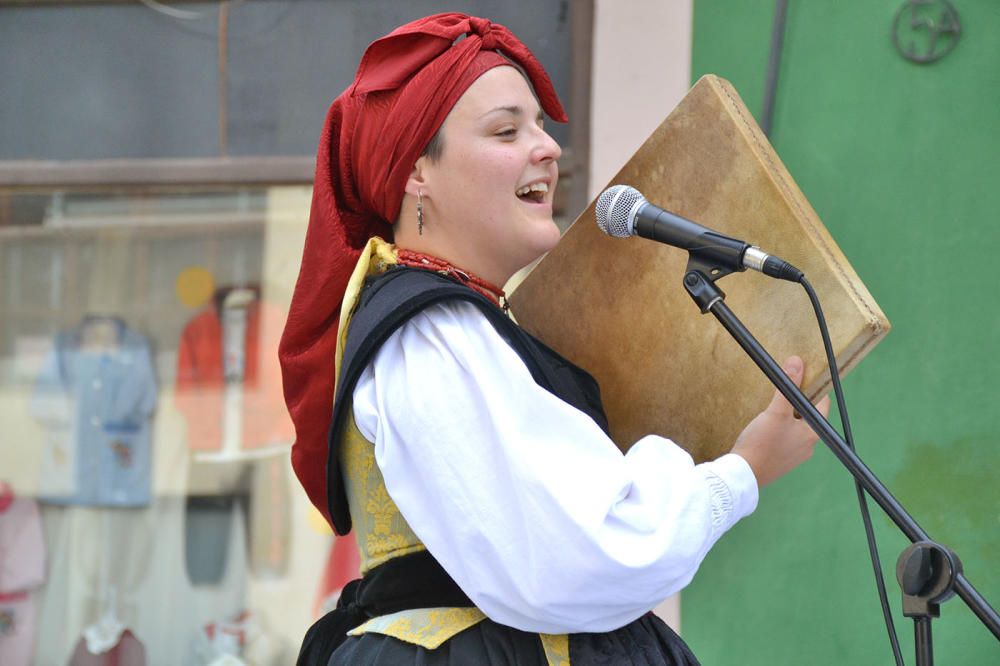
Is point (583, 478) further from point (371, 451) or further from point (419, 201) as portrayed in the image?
point (419, 201)

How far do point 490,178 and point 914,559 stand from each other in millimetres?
823

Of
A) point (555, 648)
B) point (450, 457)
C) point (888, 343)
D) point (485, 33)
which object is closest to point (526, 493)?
point (450, 457)

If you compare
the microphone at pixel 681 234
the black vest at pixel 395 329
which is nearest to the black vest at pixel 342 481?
the black vest at pixel 395 329

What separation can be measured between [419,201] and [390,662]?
0.70 m

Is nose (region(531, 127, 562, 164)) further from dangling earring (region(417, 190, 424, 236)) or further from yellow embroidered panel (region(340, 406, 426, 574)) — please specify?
yellow embroidered panel (region(340, 406, 426, 574))

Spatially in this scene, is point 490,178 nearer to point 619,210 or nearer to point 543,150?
point 543,150

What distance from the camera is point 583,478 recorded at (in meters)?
1.51

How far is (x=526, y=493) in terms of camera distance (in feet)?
4.83

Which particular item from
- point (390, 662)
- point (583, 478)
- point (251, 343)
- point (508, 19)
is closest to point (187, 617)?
point (251, 343)

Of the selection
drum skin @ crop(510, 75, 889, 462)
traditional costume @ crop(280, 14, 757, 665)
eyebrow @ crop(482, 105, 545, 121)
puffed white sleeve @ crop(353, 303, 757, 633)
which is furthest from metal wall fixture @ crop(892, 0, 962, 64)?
puffed white sleeve @ crop(353, 303, 757, 633)

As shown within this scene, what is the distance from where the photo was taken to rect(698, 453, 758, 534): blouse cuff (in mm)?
1584

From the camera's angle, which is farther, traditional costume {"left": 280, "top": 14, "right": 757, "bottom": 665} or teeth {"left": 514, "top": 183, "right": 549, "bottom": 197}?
teeth {"left": 514, "top": 183, "right": 549, "bottom": 197}

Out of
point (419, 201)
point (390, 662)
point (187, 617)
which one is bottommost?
point (187, 617)

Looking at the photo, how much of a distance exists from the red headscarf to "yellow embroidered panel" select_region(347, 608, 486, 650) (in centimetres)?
28
